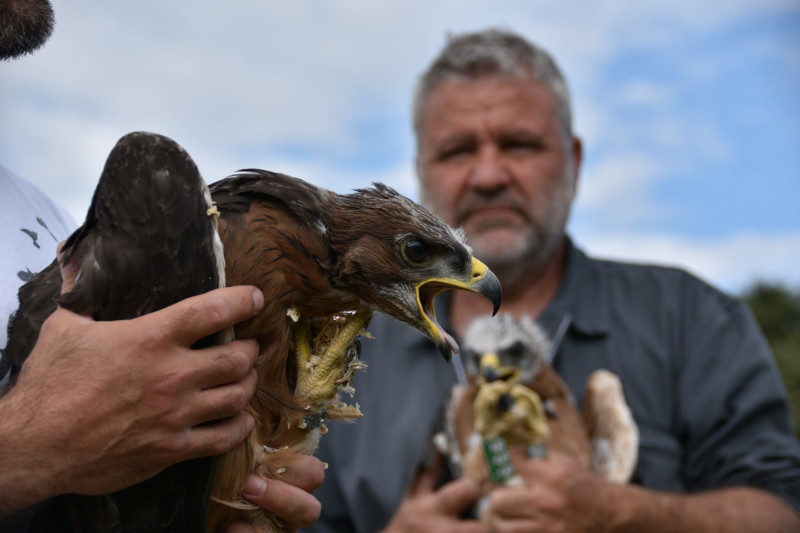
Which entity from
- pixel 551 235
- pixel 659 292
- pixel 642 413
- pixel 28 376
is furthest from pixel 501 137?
pixel 28 376

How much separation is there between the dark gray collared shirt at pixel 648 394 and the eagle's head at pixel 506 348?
0.21m

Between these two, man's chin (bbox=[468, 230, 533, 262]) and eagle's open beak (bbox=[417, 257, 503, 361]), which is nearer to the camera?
eagle's open beak (bbox=[417, 257, 503, 361])

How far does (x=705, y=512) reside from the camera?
3.96 metres

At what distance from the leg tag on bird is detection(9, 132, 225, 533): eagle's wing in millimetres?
2416

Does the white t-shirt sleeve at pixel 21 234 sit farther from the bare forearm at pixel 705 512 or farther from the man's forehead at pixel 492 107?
the man's forehead at pixel 492 107

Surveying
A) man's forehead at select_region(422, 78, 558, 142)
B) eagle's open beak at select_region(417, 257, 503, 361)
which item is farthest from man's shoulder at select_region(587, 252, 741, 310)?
eagle's open beak at select_region(417, 257, 503, 361)

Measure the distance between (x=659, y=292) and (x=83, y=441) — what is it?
443cm

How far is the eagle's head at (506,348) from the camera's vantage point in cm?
467

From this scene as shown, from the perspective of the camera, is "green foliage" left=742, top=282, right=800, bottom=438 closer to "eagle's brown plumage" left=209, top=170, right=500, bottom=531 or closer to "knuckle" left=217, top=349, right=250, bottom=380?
"eagle's brown plumage" left=209, top=170, right=500, bottom=531

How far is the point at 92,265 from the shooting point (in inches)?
73.5

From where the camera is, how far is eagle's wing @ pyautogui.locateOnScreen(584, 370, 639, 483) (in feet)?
13.9

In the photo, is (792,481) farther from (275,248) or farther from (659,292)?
(275,248)

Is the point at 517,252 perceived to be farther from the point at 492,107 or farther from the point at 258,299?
the point at 258,299

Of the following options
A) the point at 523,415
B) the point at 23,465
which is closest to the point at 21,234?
the point at 23,465
